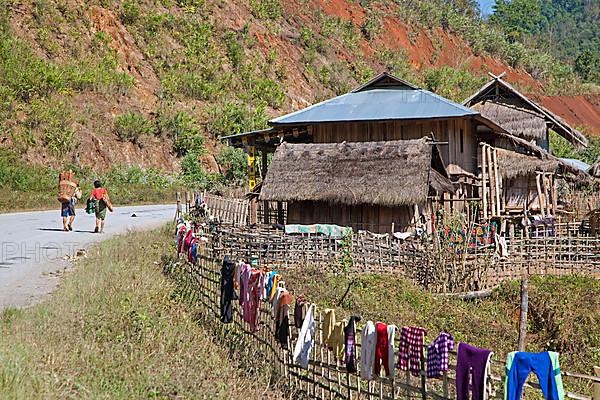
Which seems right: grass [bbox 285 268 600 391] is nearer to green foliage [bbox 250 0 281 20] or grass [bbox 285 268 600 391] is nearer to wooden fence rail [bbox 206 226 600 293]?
wooden fence rail [bbox 206 226 600 293]

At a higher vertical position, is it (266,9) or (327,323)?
(266,9)

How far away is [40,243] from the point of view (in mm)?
16531

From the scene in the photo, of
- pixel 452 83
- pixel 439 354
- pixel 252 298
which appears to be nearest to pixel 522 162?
pixel 252 298

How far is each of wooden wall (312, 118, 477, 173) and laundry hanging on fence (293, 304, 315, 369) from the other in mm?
14918

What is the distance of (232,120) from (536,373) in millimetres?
37296

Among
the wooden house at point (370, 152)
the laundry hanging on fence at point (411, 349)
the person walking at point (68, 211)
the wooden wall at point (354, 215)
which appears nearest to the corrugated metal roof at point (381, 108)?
the wooden house at point (370, 152)

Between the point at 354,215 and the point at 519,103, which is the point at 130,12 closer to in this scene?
the point at 519,103

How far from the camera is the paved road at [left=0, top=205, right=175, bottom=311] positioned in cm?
1167

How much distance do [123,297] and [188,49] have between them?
3740cm

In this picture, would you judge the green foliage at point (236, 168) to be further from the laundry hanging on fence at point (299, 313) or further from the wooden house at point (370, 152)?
the laundry hanging on fence at point (299, 313)

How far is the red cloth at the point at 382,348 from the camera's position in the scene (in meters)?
6.41

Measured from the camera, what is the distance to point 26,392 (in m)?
6.05

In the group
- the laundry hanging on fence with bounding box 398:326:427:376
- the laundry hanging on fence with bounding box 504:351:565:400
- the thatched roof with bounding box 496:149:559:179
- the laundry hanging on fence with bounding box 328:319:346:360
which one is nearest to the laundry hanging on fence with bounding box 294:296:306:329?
the laundry hanging on fence with bounding box 328:319:346:360

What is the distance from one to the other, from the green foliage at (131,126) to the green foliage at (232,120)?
4.45 meters
